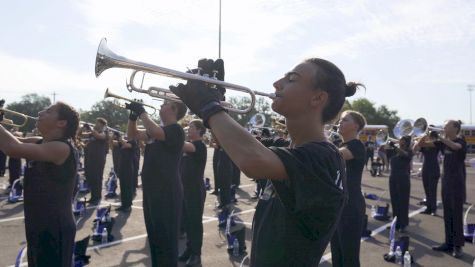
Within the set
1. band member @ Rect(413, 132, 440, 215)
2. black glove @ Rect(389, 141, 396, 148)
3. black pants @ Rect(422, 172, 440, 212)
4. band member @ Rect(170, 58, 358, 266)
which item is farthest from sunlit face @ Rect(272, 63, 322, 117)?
black pants @ Rect(422, 172, 440, 212)

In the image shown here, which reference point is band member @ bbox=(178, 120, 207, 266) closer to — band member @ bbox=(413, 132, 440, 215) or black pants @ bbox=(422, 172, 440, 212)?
band member @ bbox=(413, 132, 440, 215)

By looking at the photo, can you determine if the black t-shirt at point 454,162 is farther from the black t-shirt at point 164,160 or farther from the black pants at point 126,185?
the black pants at point 126,185

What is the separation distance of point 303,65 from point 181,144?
10.9ft

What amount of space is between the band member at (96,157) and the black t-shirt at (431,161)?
7998mm

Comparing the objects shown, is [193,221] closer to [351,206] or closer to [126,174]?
[351,206]

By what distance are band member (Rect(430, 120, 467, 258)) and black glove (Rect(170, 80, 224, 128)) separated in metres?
6.22

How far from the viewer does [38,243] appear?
3.68 metres

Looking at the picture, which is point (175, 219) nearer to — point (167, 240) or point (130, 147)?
point (167, 240)

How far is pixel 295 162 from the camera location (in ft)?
6.05

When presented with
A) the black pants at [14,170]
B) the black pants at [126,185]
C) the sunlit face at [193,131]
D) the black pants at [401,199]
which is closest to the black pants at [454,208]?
the black pants at [401,199]

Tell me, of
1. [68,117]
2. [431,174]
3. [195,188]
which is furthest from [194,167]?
[431,174]

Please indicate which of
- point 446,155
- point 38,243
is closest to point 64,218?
point 38,243

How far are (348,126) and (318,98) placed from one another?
10.8ft

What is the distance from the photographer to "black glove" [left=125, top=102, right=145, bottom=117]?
4789 millimetres
